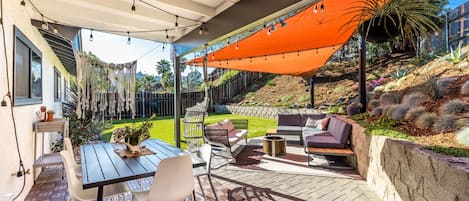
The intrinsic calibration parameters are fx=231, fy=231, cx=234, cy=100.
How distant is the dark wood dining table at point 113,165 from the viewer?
6.45 ft

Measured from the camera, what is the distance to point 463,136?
2.24m

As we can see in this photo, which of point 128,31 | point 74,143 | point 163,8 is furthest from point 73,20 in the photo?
point 74,143

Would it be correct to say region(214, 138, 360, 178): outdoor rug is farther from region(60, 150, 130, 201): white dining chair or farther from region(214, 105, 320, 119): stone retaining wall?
region(214, 105, 320, 119): stone retaining wall

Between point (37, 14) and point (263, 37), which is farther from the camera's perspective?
point (263, 37)

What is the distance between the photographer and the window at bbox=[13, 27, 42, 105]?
304 cm

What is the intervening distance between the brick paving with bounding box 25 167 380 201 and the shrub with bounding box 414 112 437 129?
1.10 meters

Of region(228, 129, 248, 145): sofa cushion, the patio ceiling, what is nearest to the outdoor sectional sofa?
region(228, 129, 248, 145): sofa cushion

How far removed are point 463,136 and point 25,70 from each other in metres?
5.61

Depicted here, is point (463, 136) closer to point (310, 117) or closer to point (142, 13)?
point (142, 13)

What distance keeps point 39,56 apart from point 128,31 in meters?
1.62

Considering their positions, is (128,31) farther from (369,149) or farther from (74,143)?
(369,149)

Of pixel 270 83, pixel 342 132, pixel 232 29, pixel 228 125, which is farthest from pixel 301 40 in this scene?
pixel 270 83

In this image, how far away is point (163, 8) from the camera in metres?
3.42

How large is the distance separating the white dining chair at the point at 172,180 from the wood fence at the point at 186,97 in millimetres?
7887
